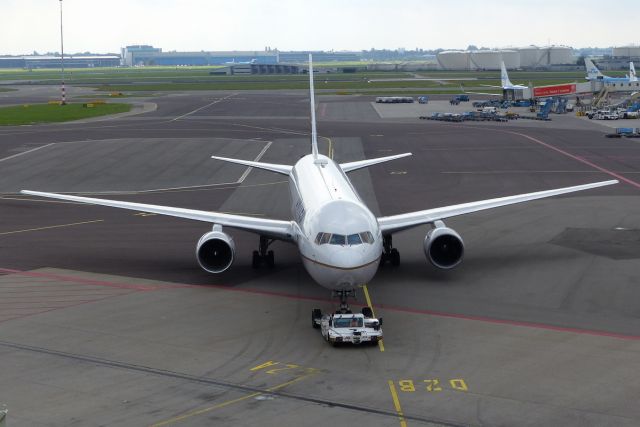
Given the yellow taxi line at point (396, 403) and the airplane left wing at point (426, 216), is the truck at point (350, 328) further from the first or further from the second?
the airplane left wing at point (426, 216)

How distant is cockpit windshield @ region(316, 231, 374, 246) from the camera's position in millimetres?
29219

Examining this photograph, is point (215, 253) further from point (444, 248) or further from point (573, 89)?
point (573, 89)

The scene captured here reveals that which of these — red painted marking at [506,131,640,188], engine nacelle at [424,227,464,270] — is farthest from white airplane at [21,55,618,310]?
red painted marking at [506,131,640,188]

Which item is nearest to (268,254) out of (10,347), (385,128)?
(10,347)

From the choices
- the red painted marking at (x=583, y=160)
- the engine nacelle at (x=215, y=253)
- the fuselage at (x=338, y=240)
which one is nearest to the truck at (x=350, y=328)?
the fuselage at (x=338, y=240)

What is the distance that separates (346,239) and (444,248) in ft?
25.0

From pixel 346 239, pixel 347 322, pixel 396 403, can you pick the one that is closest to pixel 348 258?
pixel 346 239

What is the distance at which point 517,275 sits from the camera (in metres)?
36.4

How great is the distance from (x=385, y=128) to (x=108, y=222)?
59534 millimetres

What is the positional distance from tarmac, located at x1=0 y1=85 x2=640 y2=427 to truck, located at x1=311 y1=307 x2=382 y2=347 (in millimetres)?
359

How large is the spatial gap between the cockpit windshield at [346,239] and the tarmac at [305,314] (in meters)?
3.04

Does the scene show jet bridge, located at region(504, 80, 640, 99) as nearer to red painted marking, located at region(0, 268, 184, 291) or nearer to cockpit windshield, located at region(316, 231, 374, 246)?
red painted marking, located at region(0, 268, 184, 291)

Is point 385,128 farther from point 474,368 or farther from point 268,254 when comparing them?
point 474,368

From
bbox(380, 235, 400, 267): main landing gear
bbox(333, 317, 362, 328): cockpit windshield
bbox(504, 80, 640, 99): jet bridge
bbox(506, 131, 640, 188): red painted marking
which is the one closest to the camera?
bbox(333, 317, 362, 328): cockpit windshield
